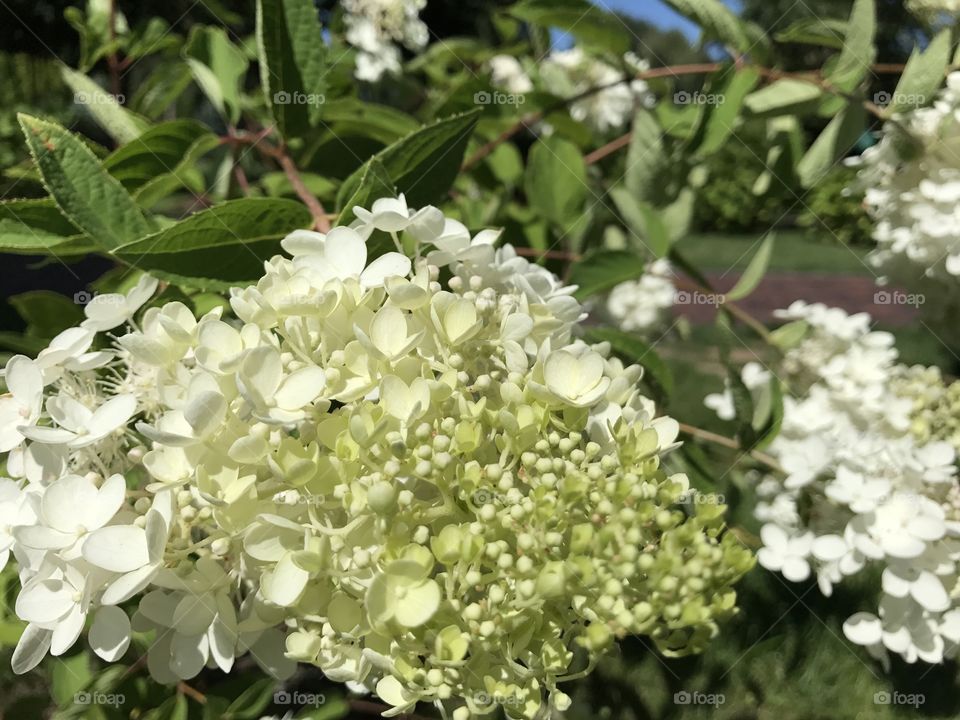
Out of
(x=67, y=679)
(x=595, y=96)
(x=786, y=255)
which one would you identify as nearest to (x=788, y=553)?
(x=67, y=679)

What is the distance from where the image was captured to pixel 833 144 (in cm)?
145

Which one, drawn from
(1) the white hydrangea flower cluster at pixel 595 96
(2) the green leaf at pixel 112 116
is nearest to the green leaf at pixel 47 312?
(2) the green leaf at pixel 112 116

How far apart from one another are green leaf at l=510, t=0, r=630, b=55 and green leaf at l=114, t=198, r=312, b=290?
74cm

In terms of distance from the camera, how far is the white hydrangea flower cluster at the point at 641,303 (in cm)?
250

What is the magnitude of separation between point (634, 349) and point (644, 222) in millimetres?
578

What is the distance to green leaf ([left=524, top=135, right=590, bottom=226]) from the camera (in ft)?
5.07

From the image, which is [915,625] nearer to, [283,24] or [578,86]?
[283,24]

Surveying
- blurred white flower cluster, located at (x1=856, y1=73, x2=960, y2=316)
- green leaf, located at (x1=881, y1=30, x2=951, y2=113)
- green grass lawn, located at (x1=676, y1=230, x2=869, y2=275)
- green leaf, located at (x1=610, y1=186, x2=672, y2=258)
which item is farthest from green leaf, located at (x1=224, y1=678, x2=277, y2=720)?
green grass lawn, located at (x1=676, y1=230, x2=869, y2=275)

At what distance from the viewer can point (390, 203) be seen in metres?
0.74

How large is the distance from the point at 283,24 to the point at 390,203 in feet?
1.54

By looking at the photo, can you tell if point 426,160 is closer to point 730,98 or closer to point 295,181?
point 295,181

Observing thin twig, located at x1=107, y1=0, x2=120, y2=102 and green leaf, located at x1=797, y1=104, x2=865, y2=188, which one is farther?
thin twig, located at x1=107, y1=0, x2=120, y2=102

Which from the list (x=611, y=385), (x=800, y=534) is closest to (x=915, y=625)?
(x=800, y=534)

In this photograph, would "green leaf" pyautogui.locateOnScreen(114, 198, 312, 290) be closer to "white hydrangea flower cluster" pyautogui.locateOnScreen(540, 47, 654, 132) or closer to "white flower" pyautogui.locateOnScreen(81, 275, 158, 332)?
"white flower" pyautogui.locateOnScreen(81, 275, 158, 332)
